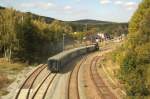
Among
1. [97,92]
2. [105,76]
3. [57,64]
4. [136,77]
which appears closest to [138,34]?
[136,77]

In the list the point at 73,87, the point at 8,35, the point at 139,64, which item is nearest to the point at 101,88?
the point at 73,87

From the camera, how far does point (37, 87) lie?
3938 cm

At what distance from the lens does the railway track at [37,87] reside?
34478 mm

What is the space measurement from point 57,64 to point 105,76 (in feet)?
24.1

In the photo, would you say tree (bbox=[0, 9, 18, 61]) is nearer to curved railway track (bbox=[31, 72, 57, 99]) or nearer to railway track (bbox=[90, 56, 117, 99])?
curved railway track (bbox=[31, 72, 57, 99])

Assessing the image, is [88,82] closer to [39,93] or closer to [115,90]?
[115,90]

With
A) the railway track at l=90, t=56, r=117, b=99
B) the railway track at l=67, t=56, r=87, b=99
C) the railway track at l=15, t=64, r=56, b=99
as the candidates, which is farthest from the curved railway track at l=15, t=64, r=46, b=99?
the railway track at l=90, t=56, r=117, b=99

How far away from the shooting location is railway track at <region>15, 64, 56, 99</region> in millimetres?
34478

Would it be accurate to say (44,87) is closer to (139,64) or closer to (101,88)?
(101,88)

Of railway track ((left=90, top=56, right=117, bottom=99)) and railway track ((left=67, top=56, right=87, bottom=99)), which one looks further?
railway track ((left=90, top=56, right=117, bottom=99))

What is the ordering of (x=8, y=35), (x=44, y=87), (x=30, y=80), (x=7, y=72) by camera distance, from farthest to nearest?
(x=8, y=35) → (x=7, y=72) → (x=30, y=80) → (x=44, y=87)

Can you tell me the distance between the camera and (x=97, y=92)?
3741cm

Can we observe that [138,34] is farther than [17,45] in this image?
No

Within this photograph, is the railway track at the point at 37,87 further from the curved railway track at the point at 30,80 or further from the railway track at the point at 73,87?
the railway track at the point at 73,87
